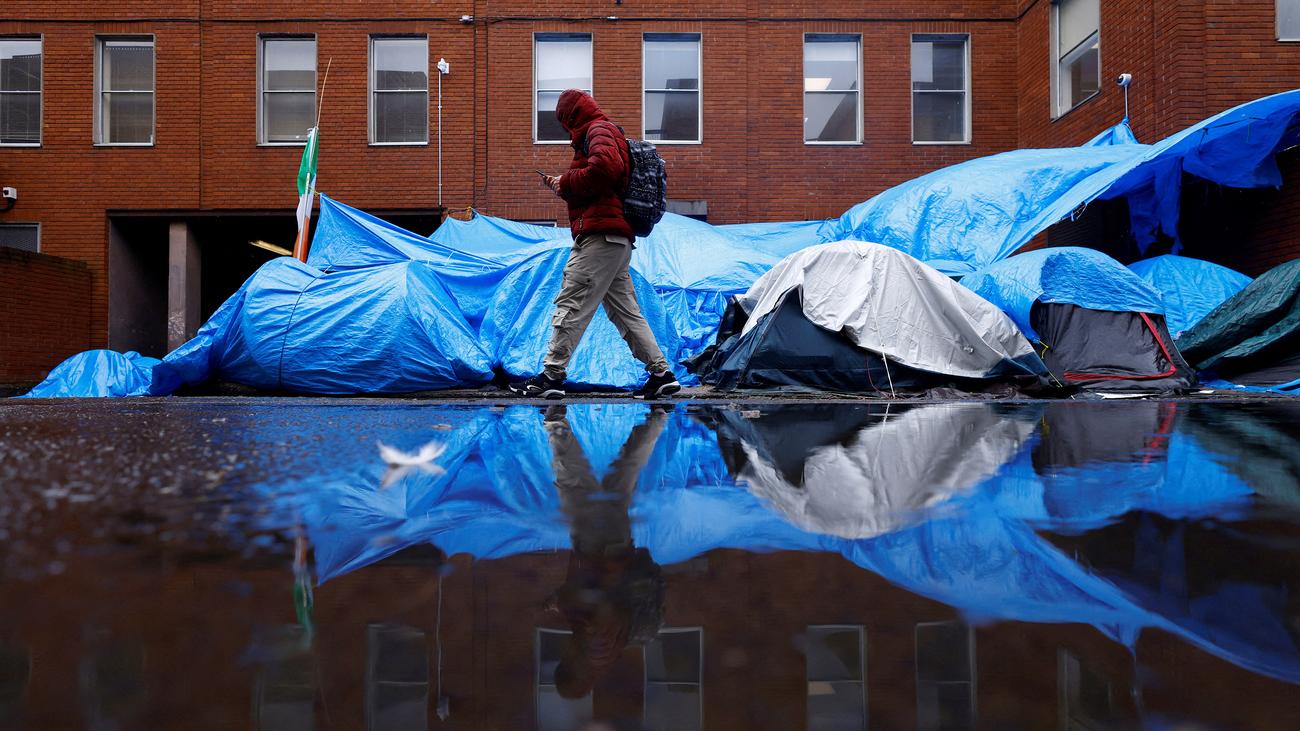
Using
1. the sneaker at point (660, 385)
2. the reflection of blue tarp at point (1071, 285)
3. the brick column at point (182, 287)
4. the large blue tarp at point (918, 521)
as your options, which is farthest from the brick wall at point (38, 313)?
the reflection of blue tarp at point (1071, 285)

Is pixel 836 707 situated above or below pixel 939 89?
below

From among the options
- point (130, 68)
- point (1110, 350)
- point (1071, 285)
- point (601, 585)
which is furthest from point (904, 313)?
point (130, 68)

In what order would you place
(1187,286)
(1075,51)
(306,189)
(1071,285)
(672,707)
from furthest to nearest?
(1075,51) → (306,189) → (1187,286) → (1071,285) → (672,707)

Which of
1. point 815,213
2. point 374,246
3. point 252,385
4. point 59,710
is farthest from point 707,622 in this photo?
point 815,213

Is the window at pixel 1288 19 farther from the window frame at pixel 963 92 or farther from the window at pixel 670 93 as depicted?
the window at pixel 670 93

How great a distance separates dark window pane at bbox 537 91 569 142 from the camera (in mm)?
12242

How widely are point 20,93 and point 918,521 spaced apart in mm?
15416

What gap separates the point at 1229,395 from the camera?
19.0 feet

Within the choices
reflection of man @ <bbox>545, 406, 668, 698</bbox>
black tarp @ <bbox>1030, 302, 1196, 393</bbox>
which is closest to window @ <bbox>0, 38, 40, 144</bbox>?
black tarp @ <bbox>1030, 302, 1196, 393</bbox>

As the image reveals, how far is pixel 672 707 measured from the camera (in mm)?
723

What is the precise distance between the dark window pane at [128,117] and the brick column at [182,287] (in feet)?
4.73

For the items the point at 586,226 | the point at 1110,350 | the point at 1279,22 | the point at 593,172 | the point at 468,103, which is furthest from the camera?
the point at 468,103

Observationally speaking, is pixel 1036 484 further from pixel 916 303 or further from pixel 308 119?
pixel 308 119

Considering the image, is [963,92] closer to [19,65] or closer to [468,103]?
[468,103]
